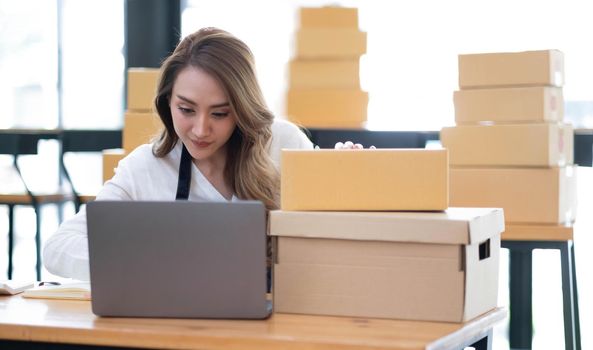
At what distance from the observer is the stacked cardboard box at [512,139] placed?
317 centimetres

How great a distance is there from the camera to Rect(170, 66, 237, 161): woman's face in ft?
7.06

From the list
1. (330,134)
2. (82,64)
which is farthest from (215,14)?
(330,134)

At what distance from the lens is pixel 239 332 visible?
152cm

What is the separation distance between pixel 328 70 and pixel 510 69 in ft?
4.12

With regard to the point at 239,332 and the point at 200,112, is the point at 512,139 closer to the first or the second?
the point at 200,112

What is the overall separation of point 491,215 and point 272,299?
41 cm

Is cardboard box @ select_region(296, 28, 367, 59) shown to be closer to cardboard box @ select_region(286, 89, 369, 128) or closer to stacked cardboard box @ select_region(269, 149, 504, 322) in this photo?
cardboard box @ select_region(286, 89, 369, 128)

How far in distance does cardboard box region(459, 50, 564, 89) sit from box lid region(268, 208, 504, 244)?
1621 millimetres

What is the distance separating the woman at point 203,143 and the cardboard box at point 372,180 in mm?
525

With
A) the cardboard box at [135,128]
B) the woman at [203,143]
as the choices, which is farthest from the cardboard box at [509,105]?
the cardboard box at [135,128]

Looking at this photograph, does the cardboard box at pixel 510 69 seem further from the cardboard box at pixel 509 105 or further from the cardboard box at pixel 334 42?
the cardboard box at pixel 334 42

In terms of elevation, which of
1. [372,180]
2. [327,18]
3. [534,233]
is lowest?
[534,233]

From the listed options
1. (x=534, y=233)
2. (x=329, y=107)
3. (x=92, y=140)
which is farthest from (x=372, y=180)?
(x=92, y=140)

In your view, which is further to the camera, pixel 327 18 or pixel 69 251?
pixel 327 18
